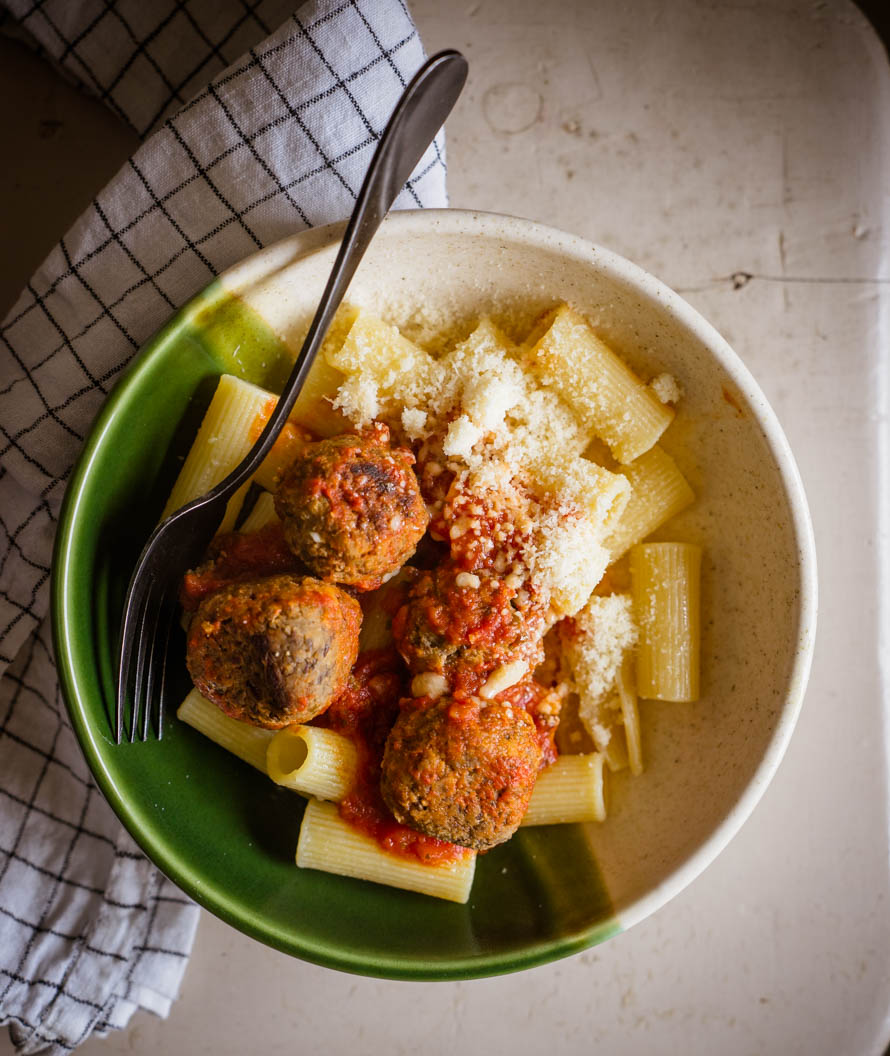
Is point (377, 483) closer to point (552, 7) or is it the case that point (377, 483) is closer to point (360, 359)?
point (360, 359)

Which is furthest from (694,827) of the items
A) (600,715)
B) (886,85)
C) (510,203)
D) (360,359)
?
(886,85)

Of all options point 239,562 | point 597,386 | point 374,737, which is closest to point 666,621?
point 597,386

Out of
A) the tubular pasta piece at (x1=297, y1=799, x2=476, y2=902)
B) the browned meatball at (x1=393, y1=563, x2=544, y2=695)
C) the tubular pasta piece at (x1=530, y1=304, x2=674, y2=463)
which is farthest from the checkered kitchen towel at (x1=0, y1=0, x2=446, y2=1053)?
the browned meatball at (x1=393, y1=563, x2=544, y2=695)

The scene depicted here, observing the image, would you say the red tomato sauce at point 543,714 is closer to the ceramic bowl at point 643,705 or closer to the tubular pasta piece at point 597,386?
the ceramic bowl at point 643,705

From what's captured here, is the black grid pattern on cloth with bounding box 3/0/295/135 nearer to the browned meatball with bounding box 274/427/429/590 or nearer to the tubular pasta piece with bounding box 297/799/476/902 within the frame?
the browned meatball with bounding box 274/427/429/590

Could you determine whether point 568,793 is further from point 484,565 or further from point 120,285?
point 120,285

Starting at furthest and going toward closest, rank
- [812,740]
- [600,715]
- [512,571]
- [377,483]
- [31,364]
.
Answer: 1. [812,740]
2. [31,364]
3. [600,715]
4. [512,571]
5. [377,483]

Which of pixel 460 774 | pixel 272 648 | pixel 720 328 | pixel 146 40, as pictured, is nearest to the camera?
pixel 272 648
